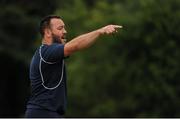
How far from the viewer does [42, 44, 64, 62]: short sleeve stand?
616cm

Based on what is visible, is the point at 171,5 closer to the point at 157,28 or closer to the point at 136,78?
the point at 157,28

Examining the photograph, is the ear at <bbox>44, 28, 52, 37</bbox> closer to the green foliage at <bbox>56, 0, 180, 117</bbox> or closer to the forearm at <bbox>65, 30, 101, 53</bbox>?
the forearm at <bbox>65, 30, 101, 53</bbox>

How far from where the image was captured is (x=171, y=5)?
53.5 feet

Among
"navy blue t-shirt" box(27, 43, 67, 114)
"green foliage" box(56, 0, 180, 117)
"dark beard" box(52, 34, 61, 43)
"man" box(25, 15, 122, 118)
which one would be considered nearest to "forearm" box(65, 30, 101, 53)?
"man" box(25, 15, 122, 118)

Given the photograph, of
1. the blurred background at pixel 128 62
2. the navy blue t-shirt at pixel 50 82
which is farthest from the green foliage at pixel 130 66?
the navy blue t-shirt at pixel 50 82

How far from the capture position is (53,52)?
20.3 ft

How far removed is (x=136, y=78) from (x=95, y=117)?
1245 mm

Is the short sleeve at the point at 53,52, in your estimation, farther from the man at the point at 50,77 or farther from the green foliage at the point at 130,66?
the green foliage at the point at 130,66

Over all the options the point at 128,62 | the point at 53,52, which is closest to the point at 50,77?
the point at 53,52

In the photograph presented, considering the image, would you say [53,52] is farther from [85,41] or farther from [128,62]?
[128,62]

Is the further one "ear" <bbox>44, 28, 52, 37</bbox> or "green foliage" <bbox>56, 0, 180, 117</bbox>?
"green foliage" <bbox>56, 0, 180, 117</bbox>

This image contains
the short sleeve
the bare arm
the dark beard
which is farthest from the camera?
the dark beard

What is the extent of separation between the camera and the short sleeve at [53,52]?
20.2ft

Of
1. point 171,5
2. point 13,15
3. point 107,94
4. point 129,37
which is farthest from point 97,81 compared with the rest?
point 13,15
